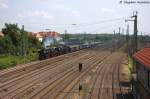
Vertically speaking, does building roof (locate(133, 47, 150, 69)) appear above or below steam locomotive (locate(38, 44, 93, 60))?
above

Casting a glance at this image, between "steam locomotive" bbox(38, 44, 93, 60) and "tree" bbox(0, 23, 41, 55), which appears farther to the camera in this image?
"tree" bbox(0, 23, 41, 55)

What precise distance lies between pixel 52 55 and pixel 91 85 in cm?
3828

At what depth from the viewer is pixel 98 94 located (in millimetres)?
27844

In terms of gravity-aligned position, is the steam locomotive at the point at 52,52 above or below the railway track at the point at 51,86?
above

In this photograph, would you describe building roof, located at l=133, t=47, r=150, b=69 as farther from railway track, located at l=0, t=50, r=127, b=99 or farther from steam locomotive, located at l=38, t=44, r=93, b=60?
steam locomotive, located at l=38, t=44, r=93, b=60

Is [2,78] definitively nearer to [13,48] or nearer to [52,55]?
[52,55]

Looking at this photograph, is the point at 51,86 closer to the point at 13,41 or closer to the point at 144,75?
the point at 144,75

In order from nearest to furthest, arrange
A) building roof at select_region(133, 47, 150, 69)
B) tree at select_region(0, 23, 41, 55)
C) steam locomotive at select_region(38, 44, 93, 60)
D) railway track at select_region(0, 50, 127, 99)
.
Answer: building roof at select_region(133, 47, 150, 69)
railway track at select_region(0, 50, 127, 99)
steam locomotive at select_region(38, 44, 93, 60)
tree at select_region(0, 23, 41, 55)

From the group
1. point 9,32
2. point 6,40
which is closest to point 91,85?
point 6,40

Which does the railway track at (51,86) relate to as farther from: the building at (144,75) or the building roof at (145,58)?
the building at (144,75)

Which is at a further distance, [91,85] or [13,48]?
[13,48]

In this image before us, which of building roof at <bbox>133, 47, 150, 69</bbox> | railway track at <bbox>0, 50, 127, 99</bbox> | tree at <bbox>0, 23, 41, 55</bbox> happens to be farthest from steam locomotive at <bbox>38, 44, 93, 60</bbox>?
building roof at <bbox>133, 47, 150, 69</bbox>

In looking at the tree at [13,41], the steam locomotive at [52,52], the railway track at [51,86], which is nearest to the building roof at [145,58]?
the railway track at [51,86]

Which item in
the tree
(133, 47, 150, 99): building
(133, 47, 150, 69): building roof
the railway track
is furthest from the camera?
the tree
